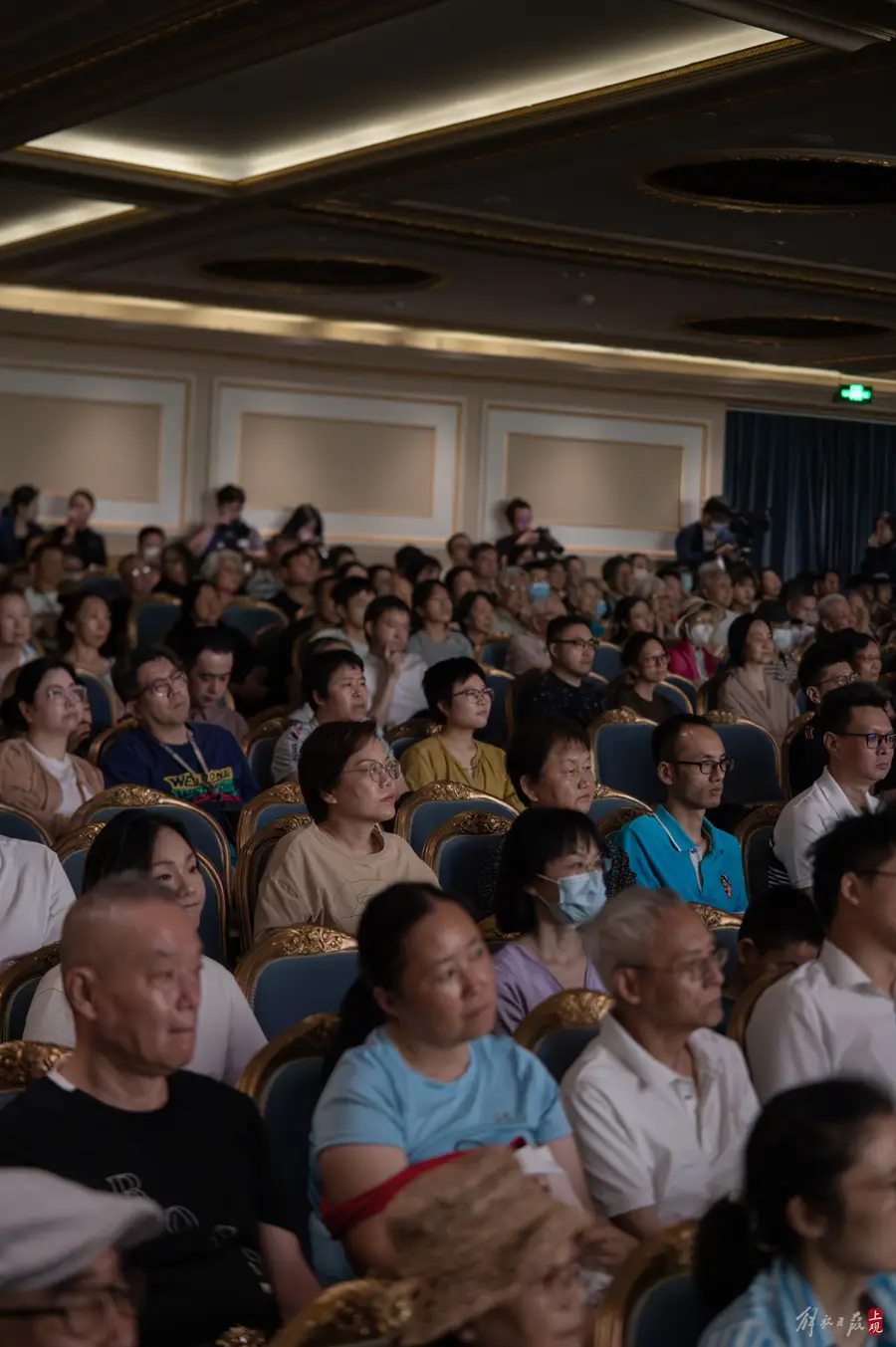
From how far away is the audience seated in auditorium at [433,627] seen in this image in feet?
25.3

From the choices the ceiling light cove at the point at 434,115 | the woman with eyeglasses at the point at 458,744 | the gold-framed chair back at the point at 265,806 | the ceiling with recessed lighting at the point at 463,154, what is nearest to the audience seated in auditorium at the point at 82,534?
the ceiling with recessed lighting at the point at 463,154

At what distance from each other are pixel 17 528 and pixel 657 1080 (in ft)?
33.8

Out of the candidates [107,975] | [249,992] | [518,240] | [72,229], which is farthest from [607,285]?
[107,975]

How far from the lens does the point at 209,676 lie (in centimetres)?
564

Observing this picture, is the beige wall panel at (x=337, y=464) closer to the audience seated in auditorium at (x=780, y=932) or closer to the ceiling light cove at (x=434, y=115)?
the ceiling light cove at (x=434, y=115)

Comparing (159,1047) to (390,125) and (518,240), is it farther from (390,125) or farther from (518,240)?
(518,240)

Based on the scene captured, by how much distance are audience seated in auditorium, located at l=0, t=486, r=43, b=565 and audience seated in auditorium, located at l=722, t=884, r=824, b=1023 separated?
30.7 ft

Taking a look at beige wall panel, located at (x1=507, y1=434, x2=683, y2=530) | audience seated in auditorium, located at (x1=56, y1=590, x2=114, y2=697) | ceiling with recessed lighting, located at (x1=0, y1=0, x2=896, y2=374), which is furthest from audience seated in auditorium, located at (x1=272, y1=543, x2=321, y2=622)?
beige wall panel, located at (x1=507, y1=434, x2=683, y2=530)

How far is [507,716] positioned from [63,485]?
7282mm

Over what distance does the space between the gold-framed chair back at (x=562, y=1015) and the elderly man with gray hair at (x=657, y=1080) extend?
0.27 feet

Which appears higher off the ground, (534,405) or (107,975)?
(534,405)

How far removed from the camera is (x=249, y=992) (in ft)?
9.15

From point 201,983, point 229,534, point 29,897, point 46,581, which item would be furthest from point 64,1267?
point 229,534

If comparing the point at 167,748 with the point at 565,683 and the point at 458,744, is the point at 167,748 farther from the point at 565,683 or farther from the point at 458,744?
the point at 565,683
